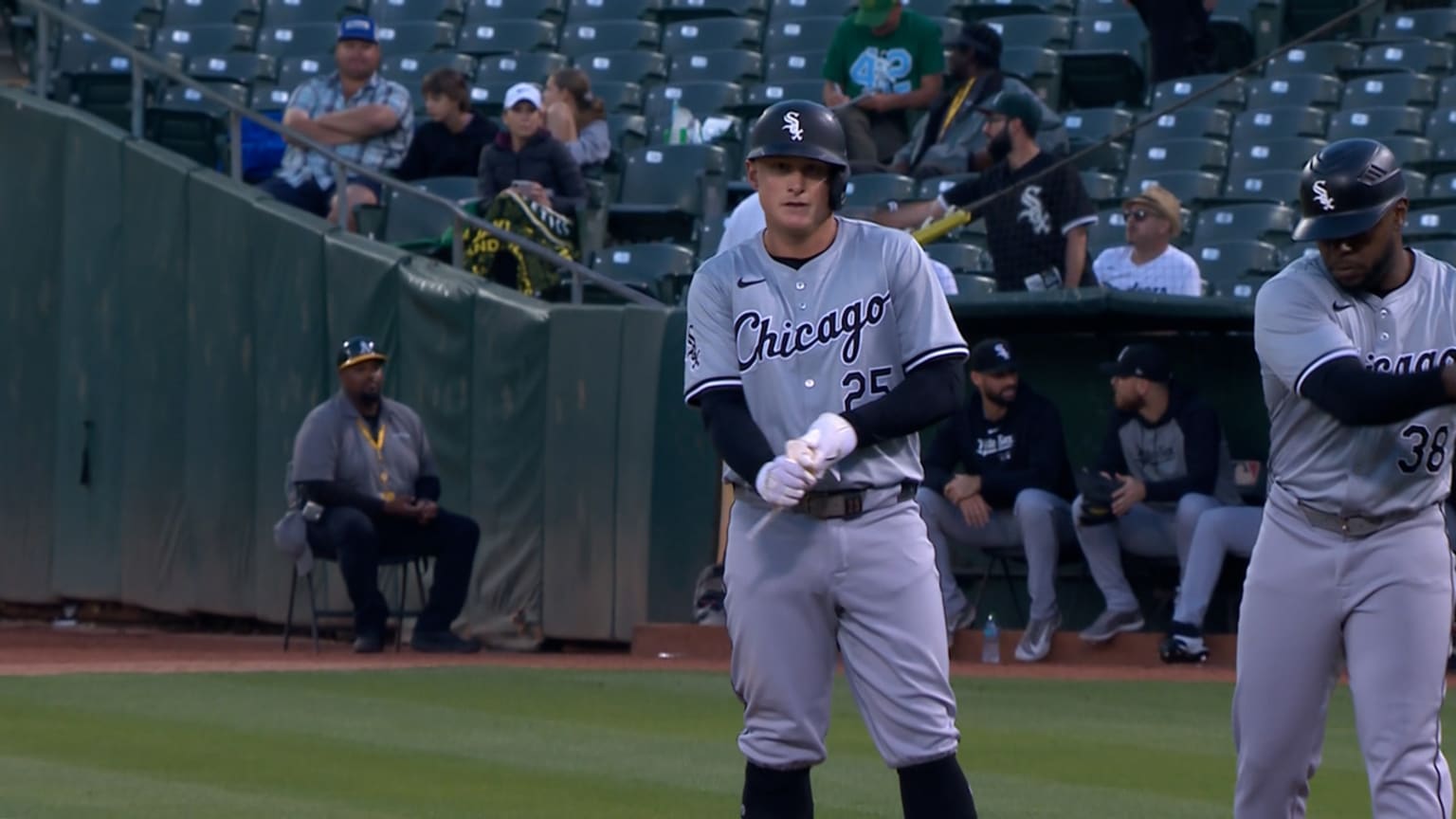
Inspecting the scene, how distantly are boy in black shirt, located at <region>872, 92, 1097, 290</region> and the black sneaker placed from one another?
298 centimetres

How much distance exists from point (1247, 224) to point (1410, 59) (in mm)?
2336

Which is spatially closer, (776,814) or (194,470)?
(776,814)

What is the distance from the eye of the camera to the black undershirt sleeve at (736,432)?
464 cm

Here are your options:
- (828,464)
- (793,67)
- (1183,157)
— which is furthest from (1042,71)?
(828,464)

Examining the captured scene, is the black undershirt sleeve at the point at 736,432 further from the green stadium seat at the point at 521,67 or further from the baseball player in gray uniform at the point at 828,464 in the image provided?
the green stadium seat at the point at 521,67

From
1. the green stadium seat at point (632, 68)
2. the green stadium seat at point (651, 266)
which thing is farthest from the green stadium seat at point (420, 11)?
the green stadium seat at point (651, 266)

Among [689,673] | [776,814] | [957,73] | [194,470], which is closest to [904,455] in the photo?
[776,814]

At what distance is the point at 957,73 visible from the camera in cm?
1298

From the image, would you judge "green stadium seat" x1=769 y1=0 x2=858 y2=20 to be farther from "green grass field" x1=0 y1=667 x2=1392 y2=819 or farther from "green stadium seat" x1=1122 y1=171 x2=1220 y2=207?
"green grass field" x1=0 y1=667 x2=1392 y2=819

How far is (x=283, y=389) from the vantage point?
13312 mm

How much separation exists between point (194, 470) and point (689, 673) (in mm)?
4373

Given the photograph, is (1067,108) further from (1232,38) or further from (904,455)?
(904,455)

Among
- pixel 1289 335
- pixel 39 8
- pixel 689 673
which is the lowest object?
pixel 689 673

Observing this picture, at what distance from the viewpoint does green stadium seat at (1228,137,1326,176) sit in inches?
539
